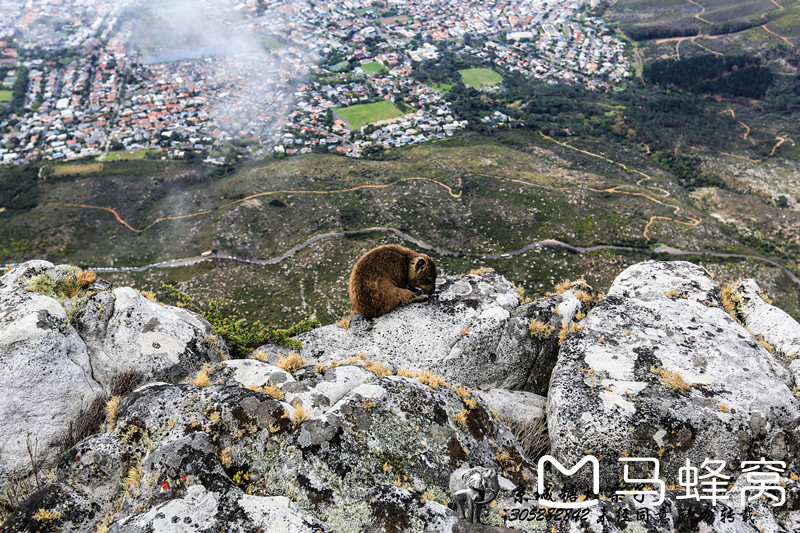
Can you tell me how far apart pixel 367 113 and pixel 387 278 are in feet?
343

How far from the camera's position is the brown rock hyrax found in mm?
13492

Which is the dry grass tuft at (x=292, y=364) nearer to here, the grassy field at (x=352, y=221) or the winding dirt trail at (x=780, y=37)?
the grassy field at (x=352, y=221)

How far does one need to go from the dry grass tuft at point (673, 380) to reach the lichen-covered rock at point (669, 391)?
0.07ft

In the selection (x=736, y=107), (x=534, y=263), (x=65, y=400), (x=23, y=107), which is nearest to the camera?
(x=65, y=400)

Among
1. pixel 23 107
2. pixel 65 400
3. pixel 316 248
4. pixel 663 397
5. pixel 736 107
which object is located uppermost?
pixel 663 397

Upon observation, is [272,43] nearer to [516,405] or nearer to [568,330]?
[568,330]

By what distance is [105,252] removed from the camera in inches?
2395

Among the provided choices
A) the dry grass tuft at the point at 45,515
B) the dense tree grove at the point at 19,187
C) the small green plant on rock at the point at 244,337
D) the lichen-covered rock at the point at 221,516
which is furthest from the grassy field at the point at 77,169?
the lichen-covered rock at the point at 221,516

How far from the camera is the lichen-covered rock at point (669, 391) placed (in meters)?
8.93

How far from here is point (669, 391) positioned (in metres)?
9.62

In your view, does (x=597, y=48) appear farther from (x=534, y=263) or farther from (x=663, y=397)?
(x=663, y=397)

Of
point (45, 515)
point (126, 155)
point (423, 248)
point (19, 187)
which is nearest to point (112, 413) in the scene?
point (45, 515)

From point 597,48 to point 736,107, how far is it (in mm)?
46109

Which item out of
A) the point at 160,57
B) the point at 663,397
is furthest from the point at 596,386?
the point at 160,57
